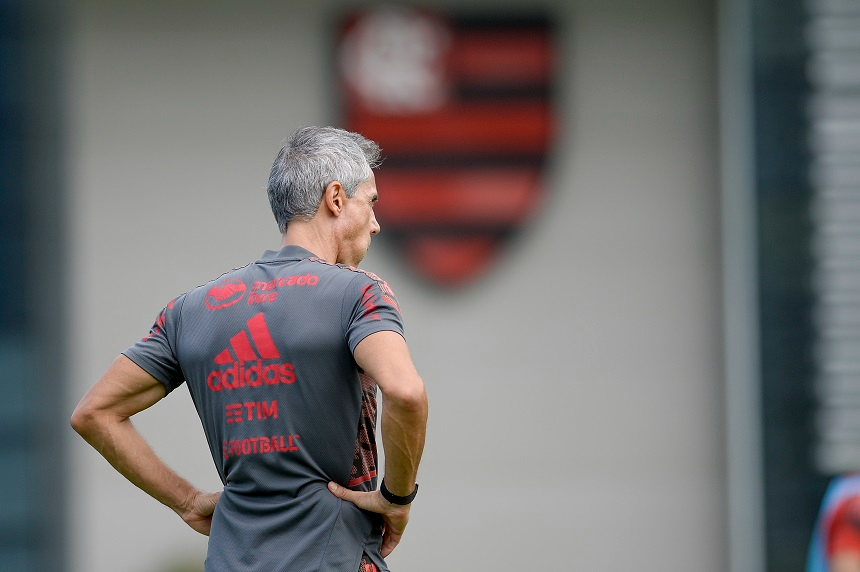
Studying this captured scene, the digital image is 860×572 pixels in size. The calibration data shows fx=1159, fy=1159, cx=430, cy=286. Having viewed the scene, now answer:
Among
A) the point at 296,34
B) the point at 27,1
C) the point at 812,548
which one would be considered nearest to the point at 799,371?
the point at 812,548

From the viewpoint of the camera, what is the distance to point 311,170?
7.63ft

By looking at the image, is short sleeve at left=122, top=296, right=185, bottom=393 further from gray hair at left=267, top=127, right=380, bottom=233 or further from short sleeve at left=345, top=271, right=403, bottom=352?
short sleeve at left=345, top=271, right=403, bottom=352

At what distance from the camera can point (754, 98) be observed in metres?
5.15

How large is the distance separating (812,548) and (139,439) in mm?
3518

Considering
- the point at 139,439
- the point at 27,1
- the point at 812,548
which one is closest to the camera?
the point at 139,439

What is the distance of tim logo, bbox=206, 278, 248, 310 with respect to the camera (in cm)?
225

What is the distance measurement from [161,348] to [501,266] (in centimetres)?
367

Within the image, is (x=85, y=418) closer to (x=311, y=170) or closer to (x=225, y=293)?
(x=225, y=293)

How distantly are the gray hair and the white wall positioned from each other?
347 centimetres

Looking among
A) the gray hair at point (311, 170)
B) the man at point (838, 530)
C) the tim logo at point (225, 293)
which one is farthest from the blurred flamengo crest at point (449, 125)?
the tim logo at point (225, 293)

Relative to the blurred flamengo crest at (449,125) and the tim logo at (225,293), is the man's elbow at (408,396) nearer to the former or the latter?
the tim logo at (225,293)

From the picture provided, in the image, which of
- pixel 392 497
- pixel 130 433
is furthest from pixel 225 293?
pixel 392 497

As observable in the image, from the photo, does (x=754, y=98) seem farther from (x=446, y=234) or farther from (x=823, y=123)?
(x=446, y=234)

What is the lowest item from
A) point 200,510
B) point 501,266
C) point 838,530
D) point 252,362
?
point 838,530
